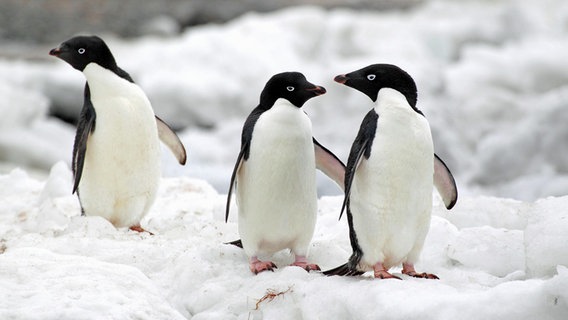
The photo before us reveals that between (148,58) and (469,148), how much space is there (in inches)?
173

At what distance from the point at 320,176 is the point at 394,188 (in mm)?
4015

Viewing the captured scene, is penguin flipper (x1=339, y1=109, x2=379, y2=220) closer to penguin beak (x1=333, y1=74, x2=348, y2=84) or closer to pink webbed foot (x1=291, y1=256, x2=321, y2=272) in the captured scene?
penguin beak (x1=333, y1=74, x2=348, y2=84)

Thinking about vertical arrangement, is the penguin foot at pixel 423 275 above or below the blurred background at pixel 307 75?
above

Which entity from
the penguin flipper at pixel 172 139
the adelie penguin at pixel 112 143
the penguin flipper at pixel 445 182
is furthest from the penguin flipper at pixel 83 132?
the penguin flipper at pixel 445 182

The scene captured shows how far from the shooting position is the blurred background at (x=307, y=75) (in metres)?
10.0

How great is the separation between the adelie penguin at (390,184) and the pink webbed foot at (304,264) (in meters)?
0.14

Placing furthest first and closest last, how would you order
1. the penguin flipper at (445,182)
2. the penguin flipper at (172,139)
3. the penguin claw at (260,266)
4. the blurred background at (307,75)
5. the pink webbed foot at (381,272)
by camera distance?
the blurred background at (307,75) → the penguin flipper at (172,139) → the penguin flipper at (445,182) → the penguin claw at (260,266) → the pink webbed foot at (381,272)

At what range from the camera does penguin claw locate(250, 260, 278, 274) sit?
3382 millimetres

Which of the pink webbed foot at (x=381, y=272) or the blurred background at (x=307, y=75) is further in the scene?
the blurred background at (x=307, y=75)

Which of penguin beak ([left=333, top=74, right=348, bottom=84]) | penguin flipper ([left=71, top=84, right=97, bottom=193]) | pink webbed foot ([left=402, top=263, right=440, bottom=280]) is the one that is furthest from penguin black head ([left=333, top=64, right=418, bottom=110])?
penguin flipper ([left=71, top=84, right=97, bottom=193])

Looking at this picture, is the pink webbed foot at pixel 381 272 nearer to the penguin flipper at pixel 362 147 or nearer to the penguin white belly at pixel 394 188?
the penguin white belly at pixel 394 188

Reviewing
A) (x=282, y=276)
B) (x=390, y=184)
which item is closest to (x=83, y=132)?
(x=282, y=276)

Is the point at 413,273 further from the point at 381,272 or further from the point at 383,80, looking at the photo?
the point at 383,80

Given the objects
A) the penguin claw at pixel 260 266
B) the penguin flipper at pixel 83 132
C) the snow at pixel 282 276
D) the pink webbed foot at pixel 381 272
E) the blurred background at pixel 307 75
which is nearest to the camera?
the snow at pixel 282 276
